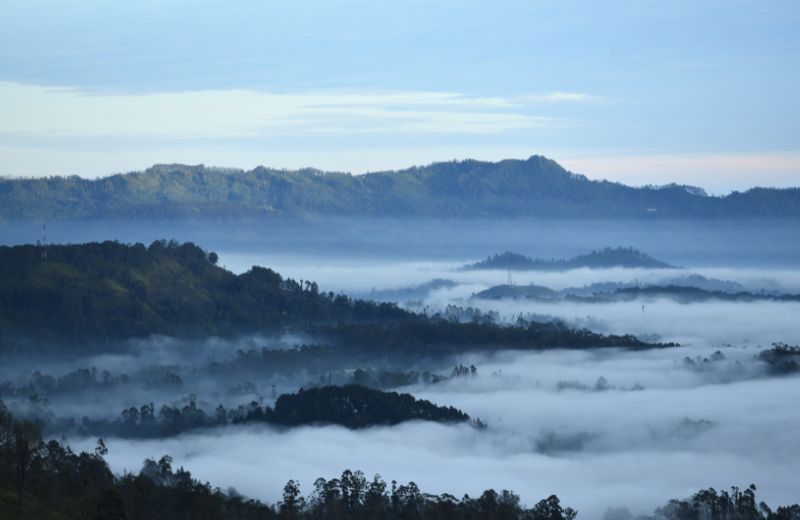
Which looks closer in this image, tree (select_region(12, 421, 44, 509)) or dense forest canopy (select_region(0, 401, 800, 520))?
tree (select_region(12, 421, 44, 509))

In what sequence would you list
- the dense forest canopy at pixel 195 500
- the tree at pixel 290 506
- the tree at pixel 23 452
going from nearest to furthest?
1. the tree at pixel 23 452
2. the dense forest canopy at pixel 195 500
3. the tree at pixel 290 506

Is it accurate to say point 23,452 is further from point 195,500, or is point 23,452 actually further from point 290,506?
point 290,506

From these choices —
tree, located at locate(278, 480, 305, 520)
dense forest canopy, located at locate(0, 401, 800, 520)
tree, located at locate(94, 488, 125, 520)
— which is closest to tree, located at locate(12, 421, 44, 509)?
dense forest canopy, located at locate(0, 401, 800, 520)

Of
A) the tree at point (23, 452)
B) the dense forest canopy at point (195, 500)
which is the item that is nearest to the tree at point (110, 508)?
the dense forest canopy at point (195, 500)

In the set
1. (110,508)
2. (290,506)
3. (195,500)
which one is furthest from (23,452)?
(290,506)

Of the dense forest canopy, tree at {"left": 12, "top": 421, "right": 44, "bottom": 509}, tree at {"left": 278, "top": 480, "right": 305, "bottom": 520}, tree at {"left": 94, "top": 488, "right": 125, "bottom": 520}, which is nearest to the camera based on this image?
tree at {"left": 94, "top": 488, "right": 125, "bottom": 520}

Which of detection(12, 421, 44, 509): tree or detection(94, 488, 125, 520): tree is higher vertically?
detection(12, 421, 44, 509): tree

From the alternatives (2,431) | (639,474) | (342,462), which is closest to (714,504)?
(639,474)

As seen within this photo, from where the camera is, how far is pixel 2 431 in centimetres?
10831

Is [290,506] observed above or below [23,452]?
below

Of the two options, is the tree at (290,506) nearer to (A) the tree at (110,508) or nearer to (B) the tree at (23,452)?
(A) the tree at (110,508)

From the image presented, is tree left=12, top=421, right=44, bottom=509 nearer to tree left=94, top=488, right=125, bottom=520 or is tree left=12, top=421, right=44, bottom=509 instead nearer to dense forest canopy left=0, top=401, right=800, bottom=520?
dense forest canopy left=0, top=401, right=800, bottom=520

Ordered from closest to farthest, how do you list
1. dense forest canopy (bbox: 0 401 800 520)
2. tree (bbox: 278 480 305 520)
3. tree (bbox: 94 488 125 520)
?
tree (bbox: 94 488 125 520), dense forest canopy (bbox: 0 401 800 520), tree (bbox: 278 480 305 520)

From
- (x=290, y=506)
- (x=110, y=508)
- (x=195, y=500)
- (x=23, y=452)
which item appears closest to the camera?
(x=110, y=508)
